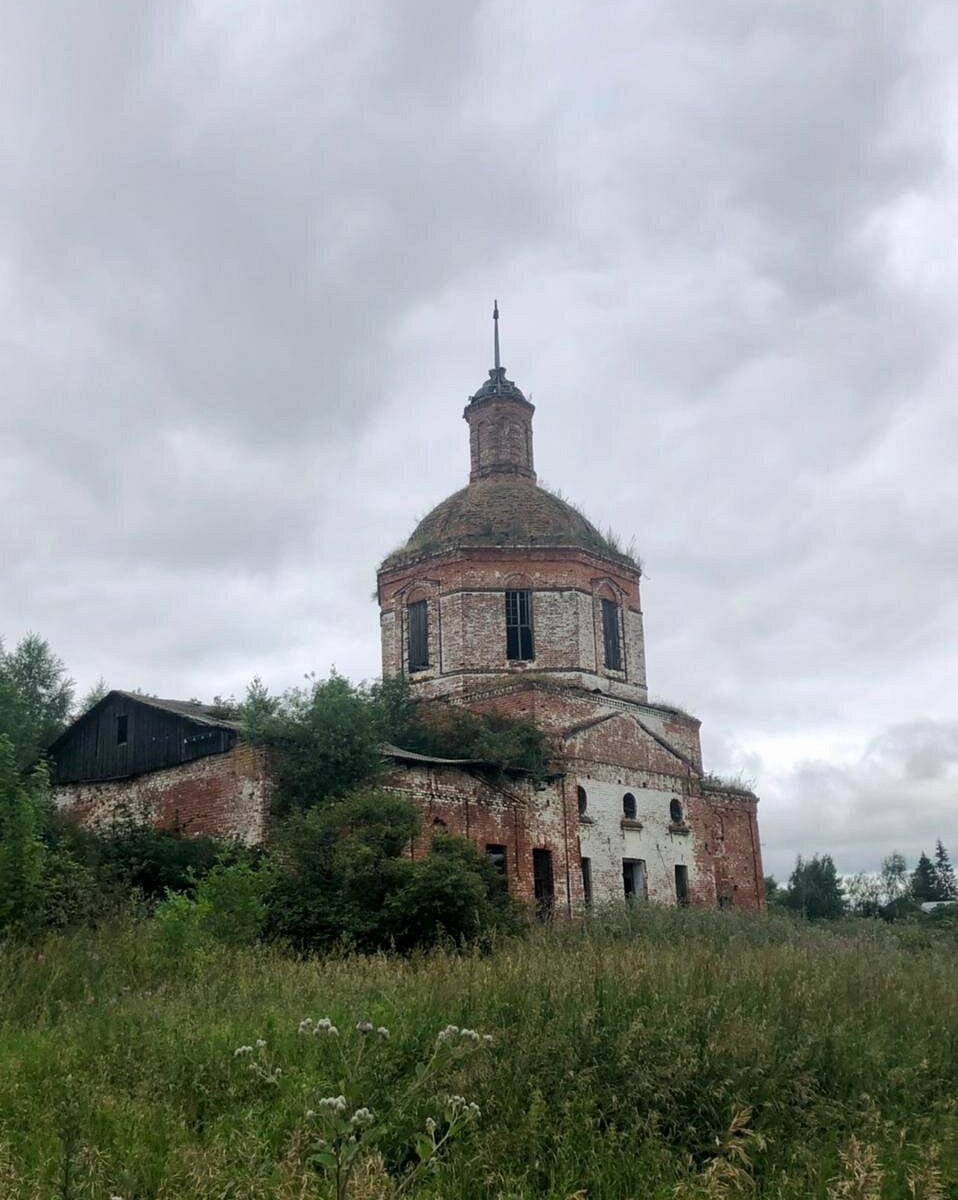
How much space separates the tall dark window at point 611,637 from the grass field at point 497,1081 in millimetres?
17485

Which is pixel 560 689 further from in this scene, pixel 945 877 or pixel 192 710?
pixel 945 877

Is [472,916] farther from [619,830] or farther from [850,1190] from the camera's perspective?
[850,1190]

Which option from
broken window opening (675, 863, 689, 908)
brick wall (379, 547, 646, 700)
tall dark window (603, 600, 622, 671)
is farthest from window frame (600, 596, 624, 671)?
broken window opening (675, 863, 689, 908)

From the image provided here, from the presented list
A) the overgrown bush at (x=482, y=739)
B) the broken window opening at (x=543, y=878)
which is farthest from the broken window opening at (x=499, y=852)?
the overgrown bush at (x=482, y=739)

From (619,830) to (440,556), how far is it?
25.5ft

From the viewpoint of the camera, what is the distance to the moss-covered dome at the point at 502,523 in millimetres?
27094

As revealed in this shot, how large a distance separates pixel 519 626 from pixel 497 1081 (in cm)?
2005

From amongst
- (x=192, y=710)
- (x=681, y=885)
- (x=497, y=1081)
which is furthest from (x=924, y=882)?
(x=497, y=1081)

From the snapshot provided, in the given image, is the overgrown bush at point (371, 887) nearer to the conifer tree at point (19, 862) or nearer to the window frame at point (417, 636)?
the conifer tree at point (19, 862)

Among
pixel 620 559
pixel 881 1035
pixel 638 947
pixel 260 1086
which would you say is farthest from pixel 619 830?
pixel 260 1086

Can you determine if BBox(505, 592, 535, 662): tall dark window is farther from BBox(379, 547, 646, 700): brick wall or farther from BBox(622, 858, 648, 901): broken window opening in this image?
BBox(622, 858, 648, 901): broken window opening

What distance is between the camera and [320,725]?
817 inches

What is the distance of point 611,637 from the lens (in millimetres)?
27719

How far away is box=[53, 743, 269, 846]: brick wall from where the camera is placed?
799 inches
